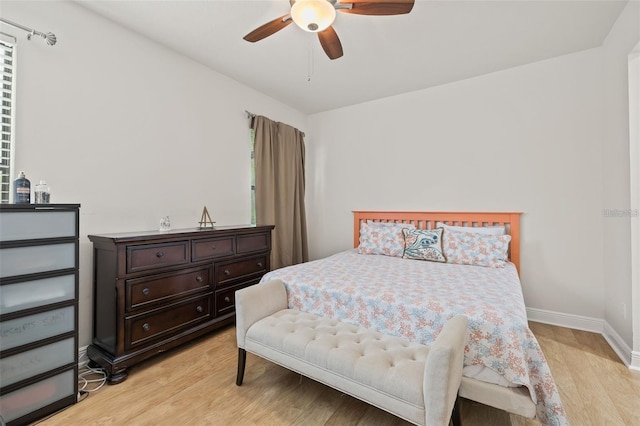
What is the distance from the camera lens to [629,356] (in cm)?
208

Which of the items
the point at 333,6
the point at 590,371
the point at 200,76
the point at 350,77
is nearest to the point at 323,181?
the point at 350,77

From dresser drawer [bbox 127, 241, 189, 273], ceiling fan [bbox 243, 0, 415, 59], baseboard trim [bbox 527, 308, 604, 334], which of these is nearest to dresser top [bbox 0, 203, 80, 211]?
dresser drawer [bbox 127, 241, 189, 273]

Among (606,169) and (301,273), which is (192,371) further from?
(606,169)

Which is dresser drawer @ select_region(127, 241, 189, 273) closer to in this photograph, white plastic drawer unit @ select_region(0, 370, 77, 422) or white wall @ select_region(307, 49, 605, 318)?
white plastic drawer unit @ select_region(0, 370, 77, 422)

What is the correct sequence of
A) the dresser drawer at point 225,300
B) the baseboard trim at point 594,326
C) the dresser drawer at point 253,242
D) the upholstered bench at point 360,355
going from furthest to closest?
the dresser drawer at point 253,242 < the dresser drawer at point 225,300 < the baseboard trim at point 594,326 < the upholstered bench at point 360,355

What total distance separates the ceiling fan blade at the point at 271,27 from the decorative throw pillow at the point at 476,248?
96.4 inches

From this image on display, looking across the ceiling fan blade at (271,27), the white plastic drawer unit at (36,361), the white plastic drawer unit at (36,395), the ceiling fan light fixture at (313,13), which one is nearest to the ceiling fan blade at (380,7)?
the ceiling fan light fixture at (313,13)

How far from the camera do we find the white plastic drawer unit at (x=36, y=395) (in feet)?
4.75

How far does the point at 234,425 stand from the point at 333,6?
244 cm

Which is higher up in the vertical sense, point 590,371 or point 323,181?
point 323,181

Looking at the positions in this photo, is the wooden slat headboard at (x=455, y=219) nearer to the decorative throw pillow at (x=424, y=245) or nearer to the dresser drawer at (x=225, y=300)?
the decorative throw pillow at (x=424, y=245)

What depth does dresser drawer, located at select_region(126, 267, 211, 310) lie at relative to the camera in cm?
199

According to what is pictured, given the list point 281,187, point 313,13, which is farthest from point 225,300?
point 313,13

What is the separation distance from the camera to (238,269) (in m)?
2.77
